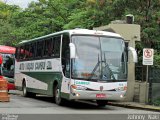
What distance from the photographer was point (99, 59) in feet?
63.8

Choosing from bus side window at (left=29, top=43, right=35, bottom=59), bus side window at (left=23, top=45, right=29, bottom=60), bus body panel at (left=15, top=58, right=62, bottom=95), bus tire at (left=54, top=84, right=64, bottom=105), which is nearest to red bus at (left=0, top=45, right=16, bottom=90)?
bus body panel at (left=15, top=58, right=62, bottom=95)

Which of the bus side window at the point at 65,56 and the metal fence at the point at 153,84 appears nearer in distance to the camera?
the bus side window at the point at 65,56

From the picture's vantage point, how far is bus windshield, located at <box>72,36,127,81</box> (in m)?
19.1

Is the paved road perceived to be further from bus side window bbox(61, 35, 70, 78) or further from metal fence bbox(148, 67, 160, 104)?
metal fence bbox(148, 67, 160, 104)


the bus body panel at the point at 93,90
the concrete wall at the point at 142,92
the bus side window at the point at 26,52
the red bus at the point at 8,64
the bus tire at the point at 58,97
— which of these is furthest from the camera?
the red bus at the point at 8,64

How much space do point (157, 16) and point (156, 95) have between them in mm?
8162

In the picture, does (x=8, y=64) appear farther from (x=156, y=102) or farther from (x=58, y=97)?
(x=156, y=102)

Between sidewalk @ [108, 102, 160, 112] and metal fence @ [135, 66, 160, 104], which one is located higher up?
metal fence @ [135, 66, 160, 104]

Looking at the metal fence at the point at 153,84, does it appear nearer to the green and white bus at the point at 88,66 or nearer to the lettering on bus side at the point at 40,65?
the green and white bus at the point at 88,66

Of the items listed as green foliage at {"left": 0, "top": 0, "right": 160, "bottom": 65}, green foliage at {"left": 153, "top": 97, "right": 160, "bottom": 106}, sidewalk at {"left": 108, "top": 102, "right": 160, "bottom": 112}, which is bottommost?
sidewalk at {"left": 108, "top": 102, "right": 160, "bottom": 112}

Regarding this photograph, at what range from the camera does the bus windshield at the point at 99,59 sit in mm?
19141

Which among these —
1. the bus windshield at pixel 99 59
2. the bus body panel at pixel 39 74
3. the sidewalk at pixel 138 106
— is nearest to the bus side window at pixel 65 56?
the bus windshield at pixel 99 59

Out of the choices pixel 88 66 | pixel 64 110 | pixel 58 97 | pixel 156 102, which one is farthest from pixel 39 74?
pixel 156 102

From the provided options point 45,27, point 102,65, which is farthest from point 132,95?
point 45,27
